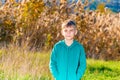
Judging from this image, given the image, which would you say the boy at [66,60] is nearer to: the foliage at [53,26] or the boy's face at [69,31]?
the boy's face at [69,31]

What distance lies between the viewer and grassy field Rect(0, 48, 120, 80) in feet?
27.8

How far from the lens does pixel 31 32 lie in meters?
13.7

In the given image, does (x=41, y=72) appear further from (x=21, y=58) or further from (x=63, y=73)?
(x=63, y=73)

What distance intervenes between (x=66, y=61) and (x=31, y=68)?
12.4 feet

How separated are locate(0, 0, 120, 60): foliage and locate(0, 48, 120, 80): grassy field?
250 centimetres

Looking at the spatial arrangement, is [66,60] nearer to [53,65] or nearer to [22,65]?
[53,65]

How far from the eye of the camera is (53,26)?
13859 millimetres

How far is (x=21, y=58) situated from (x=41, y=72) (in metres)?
1.07

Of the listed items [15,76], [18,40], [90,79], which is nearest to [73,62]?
[15,76]

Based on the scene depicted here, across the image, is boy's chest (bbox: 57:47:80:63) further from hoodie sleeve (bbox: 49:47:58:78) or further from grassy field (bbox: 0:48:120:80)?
grassy field (bbox: 0:48:120:80)

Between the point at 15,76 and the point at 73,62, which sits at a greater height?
the point at 73,62

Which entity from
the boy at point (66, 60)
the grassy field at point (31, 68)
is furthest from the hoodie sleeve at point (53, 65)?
the grassy field at point (31, 68)

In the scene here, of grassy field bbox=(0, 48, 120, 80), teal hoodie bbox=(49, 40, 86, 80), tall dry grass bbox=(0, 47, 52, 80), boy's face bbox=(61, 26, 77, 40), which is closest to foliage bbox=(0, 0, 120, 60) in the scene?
grassy field bbox=(0, 48, 120, 80)

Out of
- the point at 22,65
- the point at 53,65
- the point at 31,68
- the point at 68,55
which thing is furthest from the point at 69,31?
the point at 22,65
